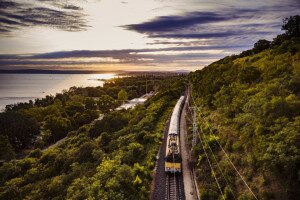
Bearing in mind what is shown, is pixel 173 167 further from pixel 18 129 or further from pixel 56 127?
pixel 18 129

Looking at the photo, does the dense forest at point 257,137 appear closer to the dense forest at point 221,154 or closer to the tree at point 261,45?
the dense forest at point 221,154

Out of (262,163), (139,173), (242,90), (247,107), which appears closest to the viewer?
(262,163)

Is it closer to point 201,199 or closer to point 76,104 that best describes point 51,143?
point 76,104

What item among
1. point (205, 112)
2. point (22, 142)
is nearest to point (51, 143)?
point (22, 142)

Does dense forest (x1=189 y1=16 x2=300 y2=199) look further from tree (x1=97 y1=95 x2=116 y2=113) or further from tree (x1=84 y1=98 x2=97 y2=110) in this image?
tree (x1=84 y1=98 x2=97 y2=110)

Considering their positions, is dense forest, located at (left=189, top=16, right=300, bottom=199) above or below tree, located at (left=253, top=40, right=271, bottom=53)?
below

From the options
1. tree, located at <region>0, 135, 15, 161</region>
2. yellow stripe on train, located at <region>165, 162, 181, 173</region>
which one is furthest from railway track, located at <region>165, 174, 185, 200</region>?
tree, located at <region>0, 135, 15, 161</region>

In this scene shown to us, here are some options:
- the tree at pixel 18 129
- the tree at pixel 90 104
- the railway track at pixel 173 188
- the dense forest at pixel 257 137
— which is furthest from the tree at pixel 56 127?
the railway track at pixel 173 188
